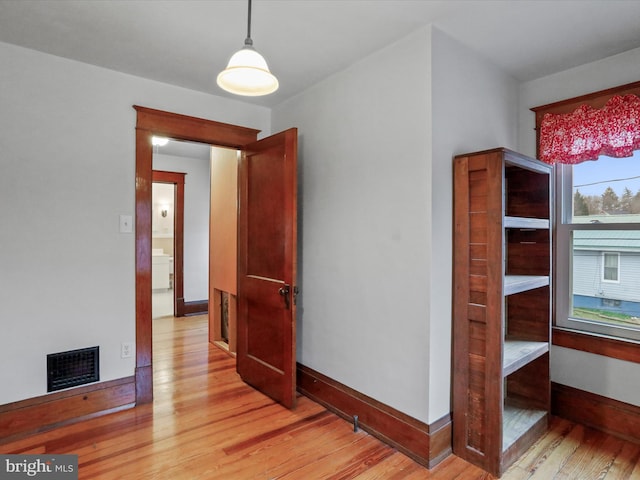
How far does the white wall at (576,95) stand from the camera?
242cm

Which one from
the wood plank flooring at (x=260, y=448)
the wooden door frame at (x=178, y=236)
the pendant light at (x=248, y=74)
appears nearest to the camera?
the pendant light at (x=248, y=74)

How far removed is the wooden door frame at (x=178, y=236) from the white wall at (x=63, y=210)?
10.7 ft

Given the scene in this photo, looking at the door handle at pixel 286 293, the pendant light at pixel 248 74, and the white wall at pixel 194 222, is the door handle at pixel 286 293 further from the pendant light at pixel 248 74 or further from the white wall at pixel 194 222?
the white wall at pixel 194 222

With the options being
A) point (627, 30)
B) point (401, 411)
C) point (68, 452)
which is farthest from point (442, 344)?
point (68, 452)

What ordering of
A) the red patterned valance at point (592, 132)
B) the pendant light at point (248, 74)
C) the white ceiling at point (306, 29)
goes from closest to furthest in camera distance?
the pendant light at point (248, 74), the white ceiling at point (306, 29), the red patterned valance at point (592, 132)

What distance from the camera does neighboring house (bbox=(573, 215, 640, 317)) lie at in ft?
8.13

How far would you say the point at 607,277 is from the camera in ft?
8.54

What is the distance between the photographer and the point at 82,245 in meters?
2.69

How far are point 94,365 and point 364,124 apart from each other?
2638 mm

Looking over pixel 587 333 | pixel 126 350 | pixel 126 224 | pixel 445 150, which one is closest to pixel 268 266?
pixel 126 224

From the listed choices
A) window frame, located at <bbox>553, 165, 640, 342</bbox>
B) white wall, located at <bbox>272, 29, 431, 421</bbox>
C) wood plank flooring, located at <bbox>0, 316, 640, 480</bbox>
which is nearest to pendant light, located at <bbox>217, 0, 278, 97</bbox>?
white wall, located at <bbox>272, 29, 431, 421</bbox>

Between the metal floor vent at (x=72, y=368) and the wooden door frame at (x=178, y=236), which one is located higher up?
the wooden door frame at (x=178, y=236)

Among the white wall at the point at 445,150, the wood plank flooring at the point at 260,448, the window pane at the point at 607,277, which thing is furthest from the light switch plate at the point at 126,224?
the window pane at the point at 607,277

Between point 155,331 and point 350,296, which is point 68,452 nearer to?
point 350,296
